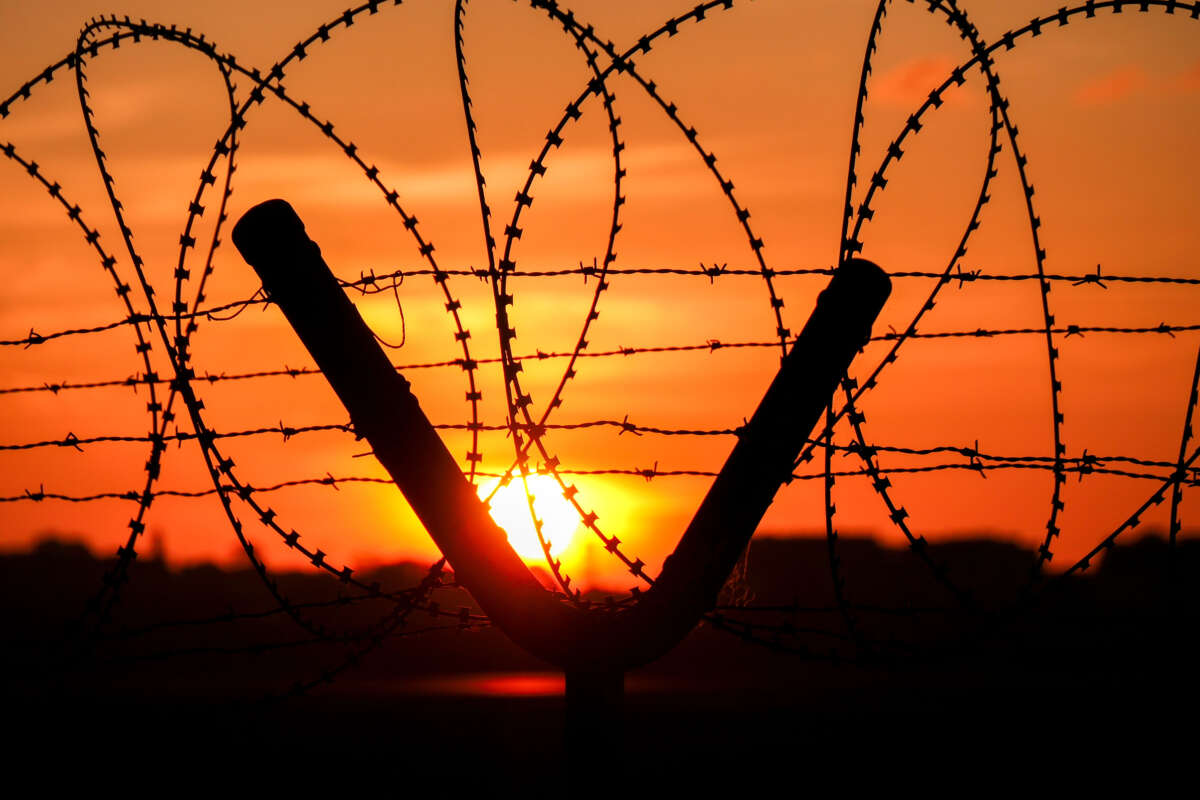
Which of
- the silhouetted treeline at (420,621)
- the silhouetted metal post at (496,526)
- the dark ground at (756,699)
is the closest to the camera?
the silhouetted metal post at (496,526)

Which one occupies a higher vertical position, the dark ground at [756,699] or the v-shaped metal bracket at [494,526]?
the v-shaped metal bracket at [494,526]

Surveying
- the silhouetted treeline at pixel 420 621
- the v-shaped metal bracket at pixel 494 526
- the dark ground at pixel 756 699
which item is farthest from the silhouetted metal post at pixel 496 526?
the silhouetted treeline at pixel 420 621

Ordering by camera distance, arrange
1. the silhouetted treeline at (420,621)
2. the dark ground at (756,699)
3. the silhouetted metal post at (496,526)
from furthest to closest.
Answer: the silhouetted treeline at (420,621)
the dark ground at (756,699)
the silhouetted metal post at (496,526)

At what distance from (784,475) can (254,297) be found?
70.0 inches

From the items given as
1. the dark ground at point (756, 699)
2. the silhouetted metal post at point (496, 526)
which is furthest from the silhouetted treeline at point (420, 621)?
the silhouetted metal post at point (496, 526)

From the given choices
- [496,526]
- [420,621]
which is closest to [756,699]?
[420,621]

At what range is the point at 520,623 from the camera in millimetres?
3838

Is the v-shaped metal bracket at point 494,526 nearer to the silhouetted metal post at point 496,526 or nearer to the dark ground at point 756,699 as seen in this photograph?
the silhouetted metal post at point 496,526

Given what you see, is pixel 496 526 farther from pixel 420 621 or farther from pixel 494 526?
pixel 420 621

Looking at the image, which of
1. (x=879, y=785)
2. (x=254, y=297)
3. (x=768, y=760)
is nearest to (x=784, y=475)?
(x=254, y=297)

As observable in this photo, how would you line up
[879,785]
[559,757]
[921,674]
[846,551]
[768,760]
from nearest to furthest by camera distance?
[879,785], [768,760], [559,757], [921,674], [846,551]

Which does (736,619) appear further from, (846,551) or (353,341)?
(846,551)

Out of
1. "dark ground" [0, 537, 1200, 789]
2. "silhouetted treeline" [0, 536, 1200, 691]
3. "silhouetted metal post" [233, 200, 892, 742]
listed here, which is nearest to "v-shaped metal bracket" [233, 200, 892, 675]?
"silhouetted metal post" [233, 200, 892, 742]

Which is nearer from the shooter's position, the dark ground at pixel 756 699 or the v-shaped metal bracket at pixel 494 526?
the v-shaped metal bracket at pixel 494 526
